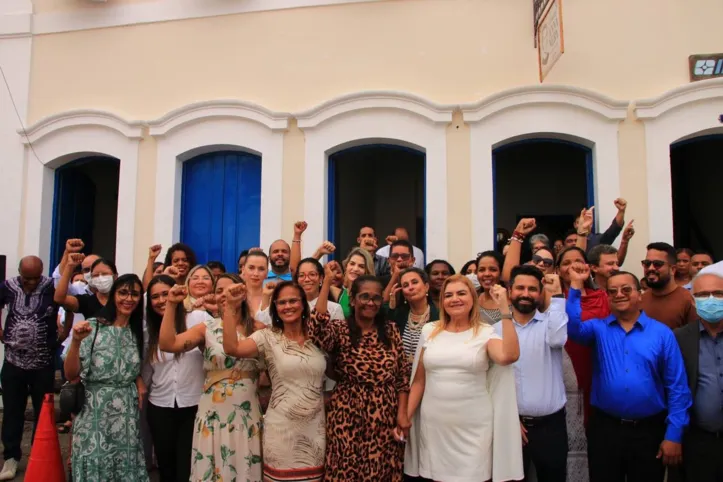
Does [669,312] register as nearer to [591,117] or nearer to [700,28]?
[591,117]

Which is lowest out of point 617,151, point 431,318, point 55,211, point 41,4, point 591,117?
point 431,318

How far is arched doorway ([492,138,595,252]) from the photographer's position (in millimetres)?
10984

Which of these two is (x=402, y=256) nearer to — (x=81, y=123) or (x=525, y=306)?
(x=525, y=306)

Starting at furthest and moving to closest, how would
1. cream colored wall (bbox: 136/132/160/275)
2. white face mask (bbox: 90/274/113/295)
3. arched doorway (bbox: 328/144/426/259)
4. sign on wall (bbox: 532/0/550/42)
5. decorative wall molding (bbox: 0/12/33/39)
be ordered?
arched doorway (bbox: 328/144/426/259) < decorative wall molding (bbox: 0/12/33/39) < cream colored wall (bbox: 136/132/160/275) < sign on wall (bbox: 532/0/550/42) < white face mask (bbox: 90/274/113/295)

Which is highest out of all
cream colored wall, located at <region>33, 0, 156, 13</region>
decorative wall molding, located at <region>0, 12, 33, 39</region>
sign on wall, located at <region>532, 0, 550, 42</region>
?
cream colored wall, located at <region>33, 0, 156, 13</region>

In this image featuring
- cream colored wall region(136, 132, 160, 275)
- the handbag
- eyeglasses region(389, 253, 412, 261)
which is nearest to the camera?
the handbag

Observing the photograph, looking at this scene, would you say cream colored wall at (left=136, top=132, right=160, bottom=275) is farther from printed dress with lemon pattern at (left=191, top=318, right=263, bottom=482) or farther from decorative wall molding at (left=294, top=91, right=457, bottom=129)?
printed dress with lemon pattern at (left=191, top=318, right=263, bottom=482)

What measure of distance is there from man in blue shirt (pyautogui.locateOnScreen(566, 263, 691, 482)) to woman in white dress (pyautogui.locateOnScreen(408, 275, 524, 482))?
66cm

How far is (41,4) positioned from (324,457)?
742 cm

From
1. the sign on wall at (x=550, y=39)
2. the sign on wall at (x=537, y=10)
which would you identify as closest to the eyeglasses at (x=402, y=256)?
the sign on wall at (x=550, y=39)

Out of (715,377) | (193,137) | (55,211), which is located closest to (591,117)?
(715,377)

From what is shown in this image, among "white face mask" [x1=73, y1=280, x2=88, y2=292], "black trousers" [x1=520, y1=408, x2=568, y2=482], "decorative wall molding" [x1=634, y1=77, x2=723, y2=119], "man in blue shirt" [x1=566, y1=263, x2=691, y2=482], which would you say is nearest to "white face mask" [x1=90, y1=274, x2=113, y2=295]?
"white face mask" [x1=73, y1=280, x2=88, y2=292]

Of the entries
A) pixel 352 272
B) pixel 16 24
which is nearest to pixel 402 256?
pixel 352 272

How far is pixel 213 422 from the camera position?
3635 millimetres
